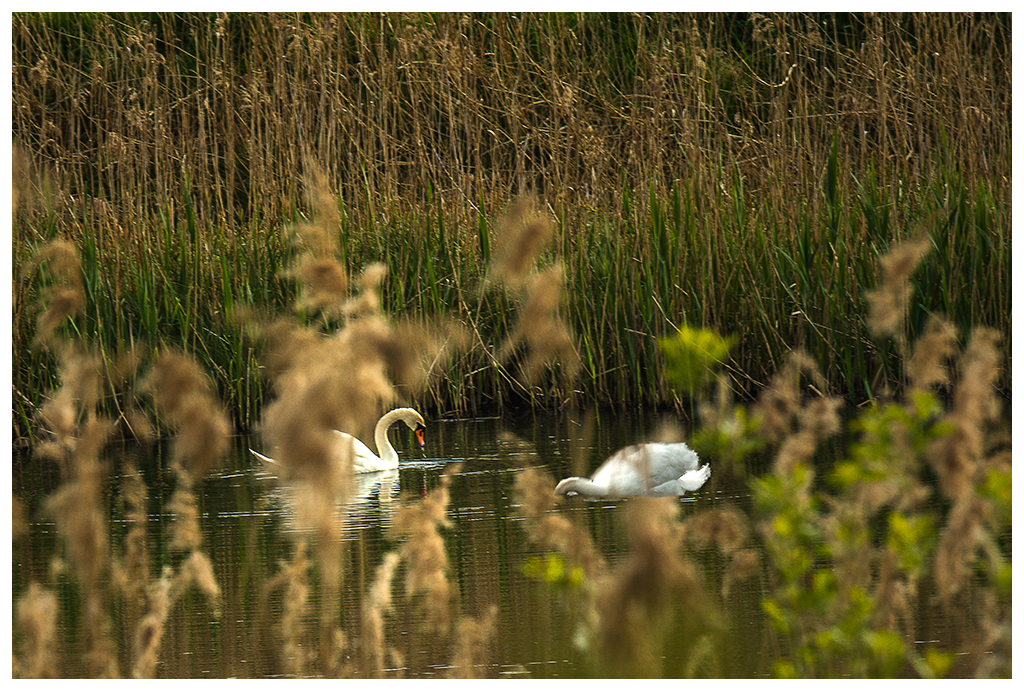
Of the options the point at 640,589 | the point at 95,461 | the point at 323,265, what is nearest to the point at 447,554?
the point at 95,461

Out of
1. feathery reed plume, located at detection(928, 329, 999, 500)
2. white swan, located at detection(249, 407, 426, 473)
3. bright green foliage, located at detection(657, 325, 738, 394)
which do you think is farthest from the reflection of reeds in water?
white swan, located at detection(249, 407, 426, 473)

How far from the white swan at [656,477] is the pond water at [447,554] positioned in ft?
0.22

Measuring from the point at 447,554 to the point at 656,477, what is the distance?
1.10 m

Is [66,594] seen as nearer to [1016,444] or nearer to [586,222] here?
[1016,444]

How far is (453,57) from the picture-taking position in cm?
660

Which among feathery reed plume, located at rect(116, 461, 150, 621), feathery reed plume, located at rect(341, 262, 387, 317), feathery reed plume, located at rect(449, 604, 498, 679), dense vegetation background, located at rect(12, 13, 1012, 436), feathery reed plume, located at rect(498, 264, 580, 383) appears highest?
dense vegetation background, located at rect(12, 13, 1012, 436)

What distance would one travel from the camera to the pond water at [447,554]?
109 inches

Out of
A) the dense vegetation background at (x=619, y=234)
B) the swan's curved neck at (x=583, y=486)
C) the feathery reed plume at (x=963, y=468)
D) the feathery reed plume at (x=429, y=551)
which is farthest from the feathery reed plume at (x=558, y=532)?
the dense vegetation background at (x=619, y=234)

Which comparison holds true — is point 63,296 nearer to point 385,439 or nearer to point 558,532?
point 558,532

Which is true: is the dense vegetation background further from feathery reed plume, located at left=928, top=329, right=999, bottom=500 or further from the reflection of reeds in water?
feathery reed plume, located at left=928, top=329, right=999, bottom=500

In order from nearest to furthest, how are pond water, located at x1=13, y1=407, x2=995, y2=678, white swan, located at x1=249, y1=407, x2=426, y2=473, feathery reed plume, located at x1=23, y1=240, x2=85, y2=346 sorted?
feathery reed plume, located at x1=23, y1=240, x2=85, y2=346, pond water, located at x1=13, y1=407, x2=995, y2=678, white swan, located at x1=249, y1=407, x2=426, y2=473

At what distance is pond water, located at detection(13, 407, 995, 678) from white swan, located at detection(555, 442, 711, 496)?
0.07 m

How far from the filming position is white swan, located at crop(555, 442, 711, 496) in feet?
14.6

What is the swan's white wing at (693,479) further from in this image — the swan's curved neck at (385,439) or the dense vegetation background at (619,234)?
the swan's curved neck at (385,439)
